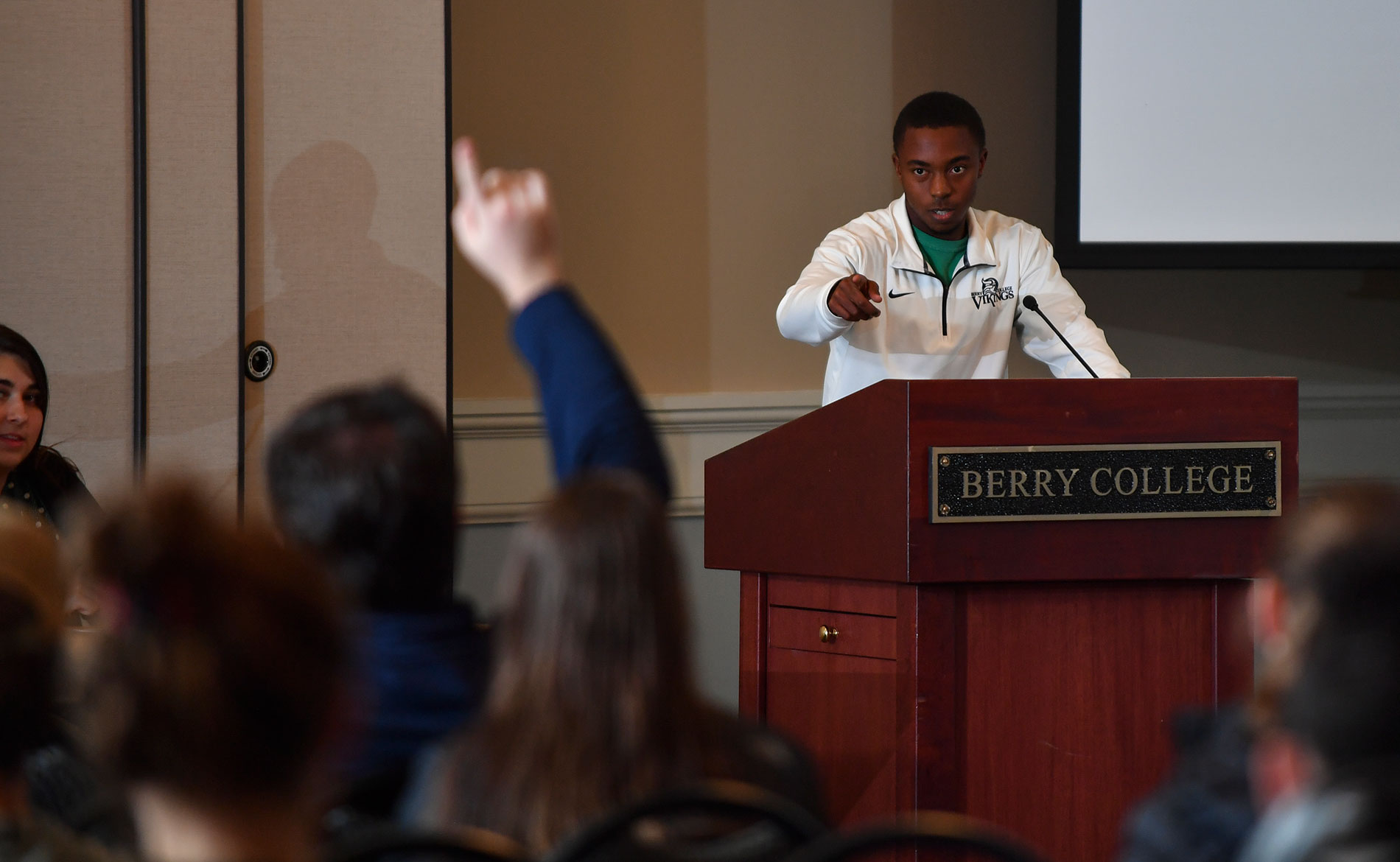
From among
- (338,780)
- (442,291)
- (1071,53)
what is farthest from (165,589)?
(1071,53)

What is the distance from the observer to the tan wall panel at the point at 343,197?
3.15m

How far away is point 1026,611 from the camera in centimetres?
231

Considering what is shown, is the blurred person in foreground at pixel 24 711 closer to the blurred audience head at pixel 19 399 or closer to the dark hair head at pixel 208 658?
the dark hair head at pixel 208 658

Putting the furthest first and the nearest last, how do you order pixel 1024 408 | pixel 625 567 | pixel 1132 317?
pixel 1132 317, pixel 1024 408, pixel 625 567

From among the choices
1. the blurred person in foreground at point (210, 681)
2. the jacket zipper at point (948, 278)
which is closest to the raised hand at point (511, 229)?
the blurred person in foreground at point (210, 681)

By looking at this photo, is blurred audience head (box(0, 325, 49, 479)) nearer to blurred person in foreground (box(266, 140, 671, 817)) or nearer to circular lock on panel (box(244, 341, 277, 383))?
circular lock on panel (box(244, 341, 277, 383))

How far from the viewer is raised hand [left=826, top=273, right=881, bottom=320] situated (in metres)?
2.63

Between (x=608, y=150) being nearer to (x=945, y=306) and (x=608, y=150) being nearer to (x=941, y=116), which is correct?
(x=941, y=116)

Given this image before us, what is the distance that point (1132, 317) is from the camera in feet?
14.3

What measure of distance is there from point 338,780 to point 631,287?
2.94 m

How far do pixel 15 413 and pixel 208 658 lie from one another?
2129mm

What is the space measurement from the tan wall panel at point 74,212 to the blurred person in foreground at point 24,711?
2.07 metres

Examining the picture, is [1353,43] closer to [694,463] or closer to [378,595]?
[694,463]

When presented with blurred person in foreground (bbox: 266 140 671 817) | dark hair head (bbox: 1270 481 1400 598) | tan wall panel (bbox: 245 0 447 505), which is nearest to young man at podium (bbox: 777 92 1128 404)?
tan wall panel (bbox: 245 0 447 505)
